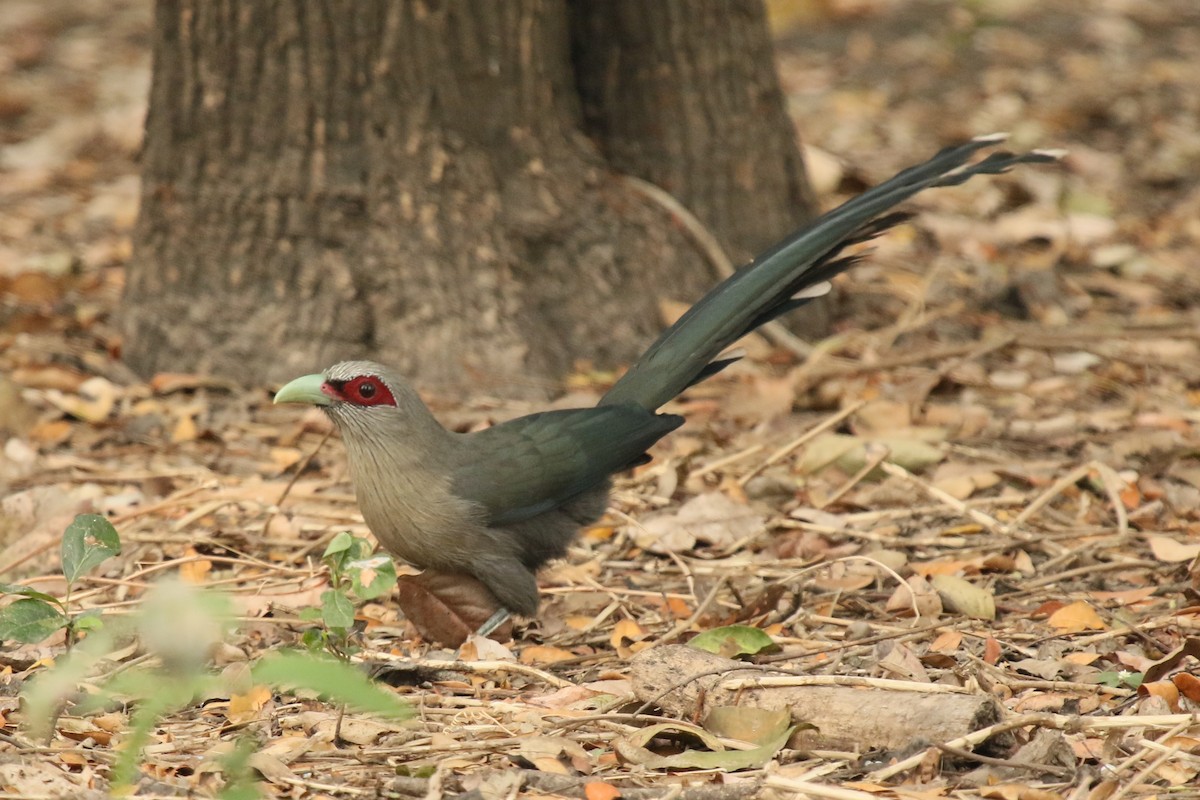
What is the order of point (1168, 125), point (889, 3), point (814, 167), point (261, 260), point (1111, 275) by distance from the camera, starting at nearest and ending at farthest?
1. point (261, 260)
2. point (1111, 275)
3. point (814, 167)
4. point (1168, 125)
5. point (889, 3)

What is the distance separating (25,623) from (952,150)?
295cm

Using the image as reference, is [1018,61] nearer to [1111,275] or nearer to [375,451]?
[1111,275]

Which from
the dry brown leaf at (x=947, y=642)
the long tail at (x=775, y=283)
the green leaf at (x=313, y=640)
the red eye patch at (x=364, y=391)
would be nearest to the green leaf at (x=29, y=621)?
the green leaf at (x=313, y=640)

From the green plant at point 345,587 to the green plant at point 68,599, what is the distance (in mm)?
487

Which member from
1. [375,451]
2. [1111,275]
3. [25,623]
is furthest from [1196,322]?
[25,623]

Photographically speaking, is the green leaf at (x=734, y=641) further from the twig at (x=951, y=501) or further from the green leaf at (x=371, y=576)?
the twig at (x=951, y=501)

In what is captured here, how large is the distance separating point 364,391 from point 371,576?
2.86 feet

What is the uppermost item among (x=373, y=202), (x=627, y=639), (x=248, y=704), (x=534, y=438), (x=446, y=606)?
(x=373, y=202)

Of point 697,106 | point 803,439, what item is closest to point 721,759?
point 803,439

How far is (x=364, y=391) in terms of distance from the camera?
4141 mm

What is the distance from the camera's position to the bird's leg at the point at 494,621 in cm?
404

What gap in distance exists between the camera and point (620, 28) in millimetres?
6148

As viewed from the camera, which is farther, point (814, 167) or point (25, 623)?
point (814, 167)

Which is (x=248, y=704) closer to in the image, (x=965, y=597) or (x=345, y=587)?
(x=345, y=587)
